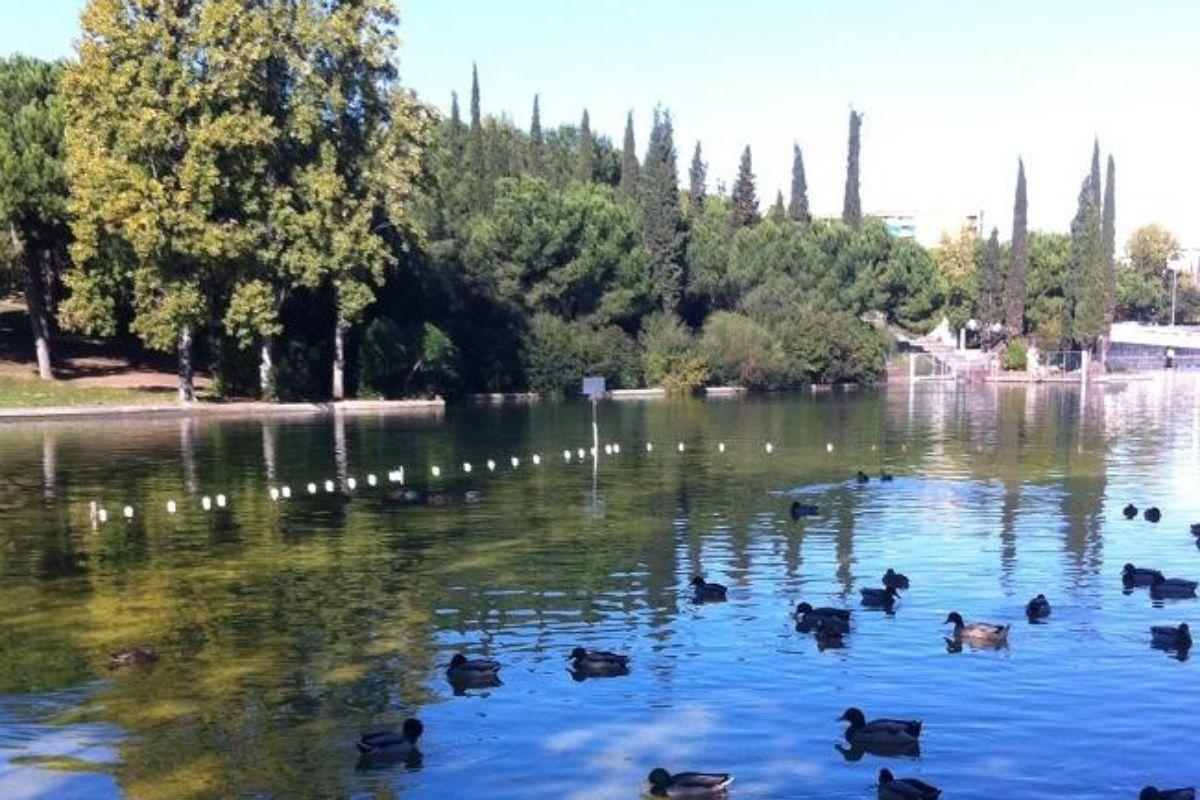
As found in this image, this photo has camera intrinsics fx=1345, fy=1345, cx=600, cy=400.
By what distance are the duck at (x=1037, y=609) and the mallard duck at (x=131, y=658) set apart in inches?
634

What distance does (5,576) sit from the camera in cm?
3017

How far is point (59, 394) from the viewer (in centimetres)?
7669

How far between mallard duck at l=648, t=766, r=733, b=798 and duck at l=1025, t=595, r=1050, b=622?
11234mm

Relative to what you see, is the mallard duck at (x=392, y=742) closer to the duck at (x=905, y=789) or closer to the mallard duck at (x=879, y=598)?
the duck at (x=905, y=789)

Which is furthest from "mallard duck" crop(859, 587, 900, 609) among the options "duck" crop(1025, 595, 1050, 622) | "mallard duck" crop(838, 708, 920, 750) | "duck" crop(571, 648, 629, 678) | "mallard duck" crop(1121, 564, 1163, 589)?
"mallard duck" crop(838, 708, 920, 750)

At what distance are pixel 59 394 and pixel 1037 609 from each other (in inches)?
2535

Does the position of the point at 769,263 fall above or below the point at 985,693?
above

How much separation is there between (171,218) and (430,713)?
57.3 meters

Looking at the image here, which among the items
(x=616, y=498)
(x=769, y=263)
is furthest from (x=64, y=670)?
(x=769, y=263)

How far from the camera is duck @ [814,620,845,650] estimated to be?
939 inches

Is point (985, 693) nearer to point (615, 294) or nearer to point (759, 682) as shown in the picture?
point (759, 682)

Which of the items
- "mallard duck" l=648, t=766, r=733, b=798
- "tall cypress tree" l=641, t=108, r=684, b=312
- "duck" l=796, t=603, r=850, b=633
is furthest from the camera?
"tall cypress tree" l=641, t=108, r=684, b=312

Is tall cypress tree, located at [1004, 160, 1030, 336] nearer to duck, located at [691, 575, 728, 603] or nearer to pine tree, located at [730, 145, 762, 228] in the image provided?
pine tree, located at [730, 145, 762, 228]

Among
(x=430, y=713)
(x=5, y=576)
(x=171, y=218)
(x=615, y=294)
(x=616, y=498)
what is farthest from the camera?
(x=615, y=294)
